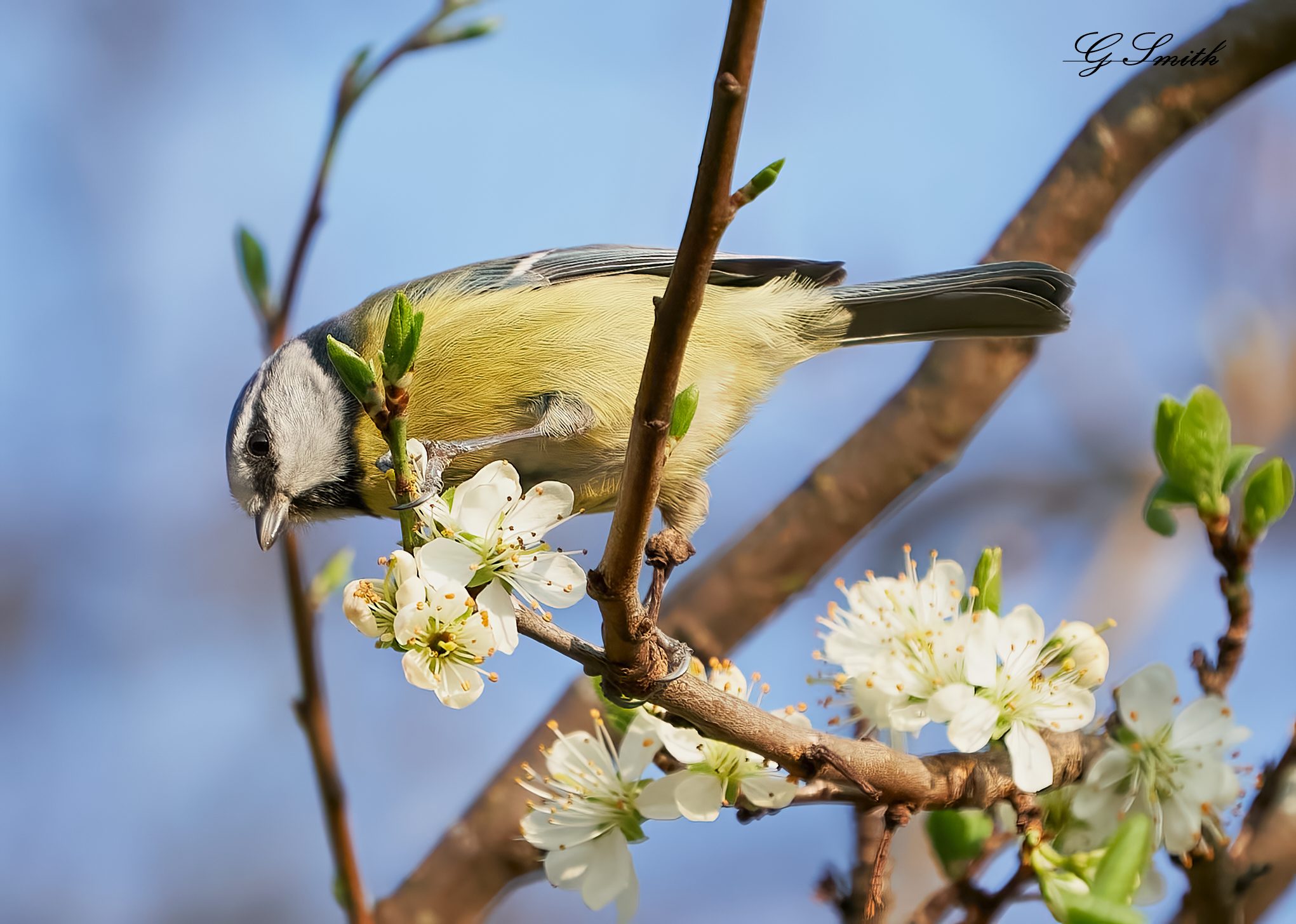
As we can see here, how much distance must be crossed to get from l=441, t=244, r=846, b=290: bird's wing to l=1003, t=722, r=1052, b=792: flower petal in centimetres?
169

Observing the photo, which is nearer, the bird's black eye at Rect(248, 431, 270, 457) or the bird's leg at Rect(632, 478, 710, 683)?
the bird's leg at Rect(632, 478, 710, 683)

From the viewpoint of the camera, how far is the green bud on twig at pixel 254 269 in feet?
7.92

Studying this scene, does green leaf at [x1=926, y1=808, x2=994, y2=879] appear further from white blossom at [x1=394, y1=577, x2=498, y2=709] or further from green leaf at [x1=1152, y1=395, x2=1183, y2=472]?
white blossom at [x1=394, y1=577, x2=498, y2=709]

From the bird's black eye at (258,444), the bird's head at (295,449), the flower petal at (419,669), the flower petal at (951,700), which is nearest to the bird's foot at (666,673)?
the flower petal at (419,669)

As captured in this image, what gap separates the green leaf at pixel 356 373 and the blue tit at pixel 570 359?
1.14m

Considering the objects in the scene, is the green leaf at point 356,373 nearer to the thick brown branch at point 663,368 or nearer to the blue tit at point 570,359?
the thick brown branch at point 663,368

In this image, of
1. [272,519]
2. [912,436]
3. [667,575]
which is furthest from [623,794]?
[912,436]

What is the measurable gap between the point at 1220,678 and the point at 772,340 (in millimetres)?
1603

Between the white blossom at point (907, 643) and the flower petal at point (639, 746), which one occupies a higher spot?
the white blossom at point (907, 643)

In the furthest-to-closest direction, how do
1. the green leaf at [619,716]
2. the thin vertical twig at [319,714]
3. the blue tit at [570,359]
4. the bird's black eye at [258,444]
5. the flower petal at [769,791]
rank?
1. the bird's black eye at [258,444]
2. the blue tit at [570,359]
3. the thin vertical twig at [319,714]
4. the green leaf at [619,716]
5. the flower petal at [769,791]

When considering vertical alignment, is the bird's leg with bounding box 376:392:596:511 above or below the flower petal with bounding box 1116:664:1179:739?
below

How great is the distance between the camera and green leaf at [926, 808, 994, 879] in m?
1.66

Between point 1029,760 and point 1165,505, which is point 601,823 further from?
point 1165,505

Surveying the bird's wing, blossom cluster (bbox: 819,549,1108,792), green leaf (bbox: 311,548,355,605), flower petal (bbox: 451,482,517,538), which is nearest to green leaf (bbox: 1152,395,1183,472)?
blossom cluster (bbox: 819,549,1108,792)
